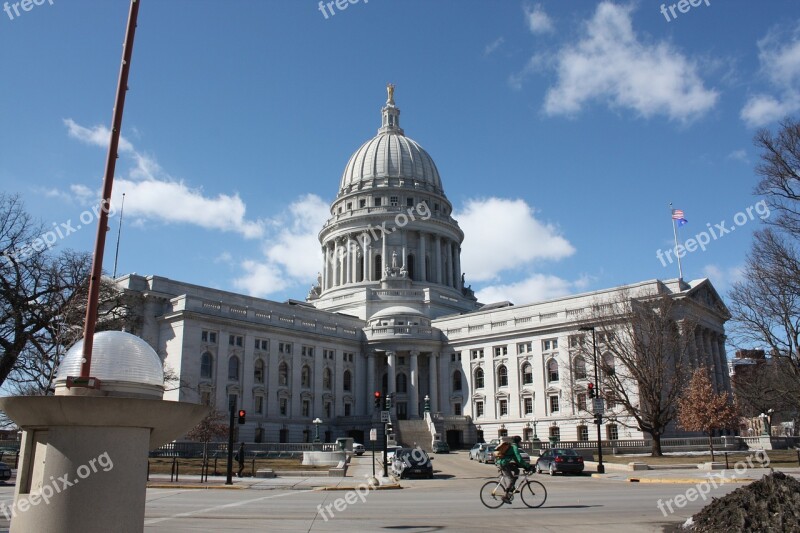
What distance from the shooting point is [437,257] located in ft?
353

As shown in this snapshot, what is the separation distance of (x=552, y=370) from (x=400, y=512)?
206ft

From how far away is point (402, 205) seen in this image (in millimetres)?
110250

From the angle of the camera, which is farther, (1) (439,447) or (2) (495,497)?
(1) (439,447)

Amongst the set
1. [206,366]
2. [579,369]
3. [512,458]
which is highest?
[206,366]

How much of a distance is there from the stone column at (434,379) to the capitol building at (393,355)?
17cm

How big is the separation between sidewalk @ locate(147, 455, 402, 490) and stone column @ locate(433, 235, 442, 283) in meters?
65.2

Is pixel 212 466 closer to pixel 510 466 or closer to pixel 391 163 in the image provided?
pixel 510 466

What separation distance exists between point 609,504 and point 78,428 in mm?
15590

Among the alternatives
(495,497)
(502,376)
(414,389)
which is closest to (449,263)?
(502,376)

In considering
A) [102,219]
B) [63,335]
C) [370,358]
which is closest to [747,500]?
[102,219]

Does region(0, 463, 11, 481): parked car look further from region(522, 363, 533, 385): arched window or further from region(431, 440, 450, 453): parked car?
region(522, 363, 533, 385): arched window

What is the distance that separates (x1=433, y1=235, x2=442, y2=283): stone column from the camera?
10681 cm

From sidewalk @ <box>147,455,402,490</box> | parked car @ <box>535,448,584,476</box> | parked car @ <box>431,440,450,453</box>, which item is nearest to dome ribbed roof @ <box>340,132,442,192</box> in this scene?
parked car @ <box>431,440,450,453</box>

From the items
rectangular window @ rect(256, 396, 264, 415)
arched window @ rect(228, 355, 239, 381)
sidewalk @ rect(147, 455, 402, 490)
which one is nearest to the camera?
sidewalk @ rect(147, 455, 402, 490)
